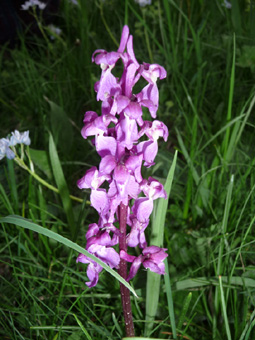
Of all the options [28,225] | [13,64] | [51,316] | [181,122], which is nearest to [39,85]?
[13,64]

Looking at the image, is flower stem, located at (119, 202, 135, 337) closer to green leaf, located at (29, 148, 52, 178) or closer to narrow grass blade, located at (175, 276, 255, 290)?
narrow grass blade, located at (175, 276, 255, 290)

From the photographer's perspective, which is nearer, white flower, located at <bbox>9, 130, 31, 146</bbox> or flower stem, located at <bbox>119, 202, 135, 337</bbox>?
flower stem, located at <bbox>119, 202, 135, 337</bbox>

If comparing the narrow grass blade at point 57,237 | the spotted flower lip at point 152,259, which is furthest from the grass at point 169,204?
the narrow grass blade at point 57,237

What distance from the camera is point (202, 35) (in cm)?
285

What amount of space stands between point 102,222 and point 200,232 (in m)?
0.67

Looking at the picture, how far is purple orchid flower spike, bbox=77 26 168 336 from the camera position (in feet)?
3.18

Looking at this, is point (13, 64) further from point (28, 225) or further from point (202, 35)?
point (28, 225)

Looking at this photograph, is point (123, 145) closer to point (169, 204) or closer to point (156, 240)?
point (156, 240)

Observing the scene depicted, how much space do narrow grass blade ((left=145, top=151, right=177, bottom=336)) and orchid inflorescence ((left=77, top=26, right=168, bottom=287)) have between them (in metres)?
0.09

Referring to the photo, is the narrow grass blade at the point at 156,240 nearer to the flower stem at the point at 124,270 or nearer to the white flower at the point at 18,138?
the flower stem at the point at 124,270

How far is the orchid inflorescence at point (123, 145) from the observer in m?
0.97

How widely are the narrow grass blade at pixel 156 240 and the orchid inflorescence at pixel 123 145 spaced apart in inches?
3.4

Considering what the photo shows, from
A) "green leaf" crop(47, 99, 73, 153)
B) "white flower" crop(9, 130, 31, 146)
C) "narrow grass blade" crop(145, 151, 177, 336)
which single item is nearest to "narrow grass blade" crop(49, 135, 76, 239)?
"white flower" crop(9, 130, 31, 146)

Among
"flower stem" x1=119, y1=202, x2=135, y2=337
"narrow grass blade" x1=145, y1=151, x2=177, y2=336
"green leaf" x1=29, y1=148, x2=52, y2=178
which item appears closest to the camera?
"flower stem" x1=119, y1=202, x2=135, y2=337
